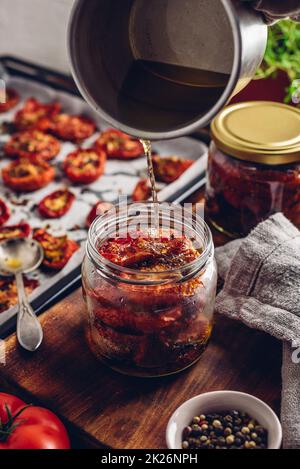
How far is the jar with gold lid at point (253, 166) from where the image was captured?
7.06 feet

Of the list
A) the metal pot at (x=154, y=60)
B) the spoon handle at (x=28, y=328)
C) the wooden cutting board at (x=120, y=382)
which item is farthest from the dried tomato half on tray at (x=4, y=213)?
the metal pot at (x=154, y=60)

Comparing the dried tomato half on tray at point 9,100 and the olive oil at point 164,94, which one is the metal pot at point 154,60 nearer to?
the olive oil at point 164,94

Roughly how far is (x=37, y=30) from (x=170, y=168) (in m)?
1.52

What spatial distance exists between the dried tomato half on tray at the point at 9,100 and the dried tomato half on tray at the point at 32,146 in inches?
13.1

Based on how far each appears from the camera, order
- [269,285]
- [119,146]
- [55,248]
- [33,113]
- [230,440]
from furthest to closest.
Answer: [33,113] → [119,146] → [55,248] → [269,285] → [230,440]

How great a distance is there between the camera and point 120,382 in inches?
73.0

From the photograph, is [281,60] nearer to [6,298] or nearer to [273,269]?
[273,269]

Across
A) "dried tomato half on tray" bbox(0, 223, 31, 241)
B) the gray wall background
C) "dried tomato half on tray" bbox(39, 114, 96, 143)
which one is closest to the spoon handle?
"dried tomato half on tray" bbox(0, 223, 31, 241)

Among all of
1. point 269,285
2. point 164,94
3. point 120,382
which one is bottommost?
point 120,382

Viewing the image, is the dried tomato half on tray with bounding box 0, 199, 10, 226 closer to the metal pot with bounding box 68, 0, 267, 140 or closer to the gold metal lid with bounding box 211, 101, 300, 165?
the gold metal lid with bounding box 211, 101, 300, 165

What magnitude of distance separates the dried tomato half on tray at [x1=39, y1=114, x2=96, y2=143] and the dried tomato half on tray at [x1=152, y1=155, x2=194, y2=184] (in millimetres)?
469

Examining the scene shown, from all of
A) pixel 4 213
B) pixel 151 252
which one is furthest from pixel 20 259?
pixel 151 252

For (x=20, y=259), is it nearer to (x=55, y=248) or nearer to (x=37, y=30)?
(x=55, y=248)

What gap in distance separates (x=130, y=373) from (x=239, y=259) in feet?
1.62
